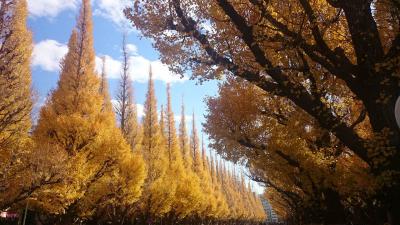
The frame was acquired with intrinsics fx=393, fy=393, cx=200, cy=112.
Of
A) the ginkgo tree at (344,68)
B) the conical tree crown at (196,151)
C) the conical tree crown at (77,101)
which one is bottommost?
the ginkgo tree at (344,68)

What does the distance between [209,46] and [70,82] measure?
1272 centimetres

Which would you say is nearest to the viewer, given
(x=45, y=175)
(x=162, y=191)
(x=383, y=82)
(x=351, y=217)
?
(x=383, y=82)

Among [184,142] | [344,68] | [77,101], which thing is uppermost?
[184,142]

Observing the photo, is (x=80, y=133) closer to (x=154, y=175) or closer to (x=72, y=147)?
(x=72, y=147)

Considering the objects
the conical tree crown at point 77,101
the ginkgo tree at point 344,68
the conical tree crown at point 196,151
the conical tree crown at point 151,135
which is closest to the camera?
the ginkgo tree at point 344,68

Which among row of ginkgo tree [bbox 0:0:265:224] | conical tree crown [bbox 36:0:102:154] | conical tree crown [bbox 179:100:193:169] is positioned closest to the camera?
row of ginkgo tree [bbox 0:0:265:224]

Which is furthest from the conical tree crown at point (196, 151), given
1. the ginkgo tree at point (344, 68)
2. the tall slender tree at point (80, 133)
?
the ginkgo tree at point (344, 68)

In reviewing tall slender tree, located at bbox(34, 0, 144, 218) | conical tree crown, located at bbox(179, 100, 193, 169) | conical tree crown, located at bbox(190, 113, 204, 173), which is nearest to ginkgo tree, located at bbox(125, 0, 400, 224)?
tall slender tree, located at bbox(34, 0, 144, 218)

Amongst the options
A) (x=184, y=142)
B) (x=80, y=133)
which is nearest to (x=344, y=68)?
(x=80, y=133)

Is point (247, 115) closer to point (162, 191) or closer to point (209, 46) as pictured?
point (209, 46)

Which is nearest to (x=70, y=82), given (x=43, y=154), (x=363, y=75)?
(x=43, y=154)

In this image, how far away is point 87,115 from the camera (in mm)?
17000

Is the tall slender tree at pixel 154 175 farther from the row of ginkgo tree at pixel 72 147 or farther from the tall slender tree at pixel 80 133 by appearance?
the tall slender tree at pixel 80 133

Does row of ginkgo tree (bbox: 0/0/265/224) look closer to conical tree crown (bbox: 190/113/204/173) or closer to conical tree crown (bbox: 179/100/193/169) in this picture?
conical tree crown (bbox: 179/100/193/169)
